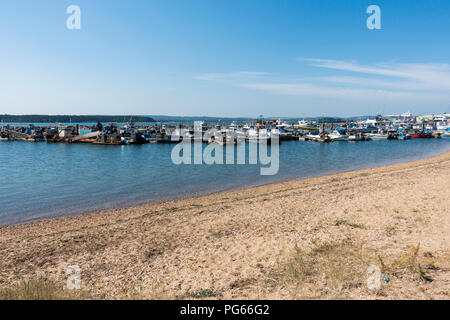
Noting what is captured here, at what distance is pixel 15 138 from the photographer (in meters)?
70.6

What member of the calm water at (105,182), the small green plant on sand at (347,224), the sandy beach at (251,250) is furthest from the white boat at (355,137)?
the small green plant on sand at (347,224)

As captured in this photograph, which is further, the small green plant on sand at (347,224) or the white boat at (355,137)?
the white boat at (355,137)

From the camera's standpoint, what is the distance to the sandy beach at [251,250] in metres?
6.10

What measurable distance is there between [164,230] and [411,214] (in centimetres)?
948

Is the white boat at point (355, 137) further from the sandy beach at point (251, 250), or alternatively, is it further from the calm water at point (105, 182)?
the sandy beach at point (251, 250)

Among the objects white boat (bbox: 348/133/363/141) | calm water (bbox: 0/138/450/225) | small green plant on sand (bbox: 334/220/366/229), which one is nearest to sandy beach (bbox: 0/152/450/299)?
small green plant on sand (bbox: 334/220/366/229)

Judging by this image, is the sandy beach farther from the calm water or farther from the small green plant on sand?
the calm water

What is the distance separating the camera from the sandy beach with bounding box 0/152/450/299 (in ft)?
20.0

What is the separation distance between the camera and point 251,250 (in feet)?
27.9

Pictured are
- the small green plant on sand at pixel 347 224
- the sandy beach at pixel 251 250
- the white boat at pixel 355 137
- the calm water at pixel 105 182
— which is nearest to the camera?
the sandy beach at pixel 251 250

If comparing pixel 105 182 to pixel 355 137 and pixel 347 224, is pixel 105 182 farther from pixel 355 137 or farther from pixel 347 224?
pixel 355 137
